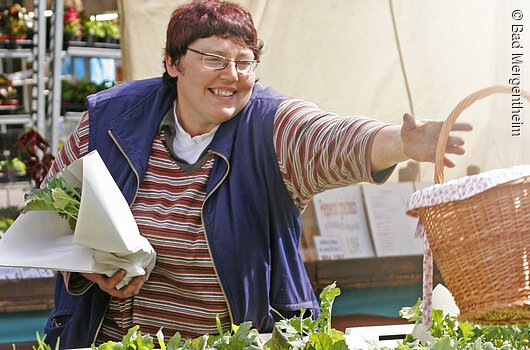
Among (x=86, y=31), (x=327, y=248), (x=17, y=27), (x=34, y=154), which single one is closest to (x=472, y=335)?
(x=327, y=248)

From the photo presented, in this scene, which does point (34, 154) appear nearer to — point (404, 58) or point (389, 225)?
point (389, 225)

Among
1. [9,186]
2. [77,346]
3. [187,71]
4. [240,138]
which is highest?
[187,71]

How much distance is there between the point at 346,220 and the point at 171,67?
6.54 feet

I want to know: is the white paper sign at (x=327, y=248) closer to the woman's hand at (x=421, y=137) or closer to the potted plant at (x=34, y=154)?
the potted plant at (x=34, y=154)

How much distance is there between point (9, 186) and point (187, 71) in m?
2.86

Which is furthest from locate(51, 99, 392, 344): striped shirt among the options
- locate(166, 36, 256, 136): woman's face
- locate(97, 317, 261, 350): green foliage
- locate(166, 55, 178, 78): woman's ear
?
locate(97, 317, 261, 350): green foliage

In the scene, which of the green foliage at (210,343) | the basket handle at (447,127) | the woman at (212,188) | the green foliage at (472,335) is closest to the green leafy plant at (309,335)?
the green foliage at (210,343)

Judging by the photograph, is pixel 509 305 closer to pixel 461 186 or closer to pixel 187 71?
pixel 461 186

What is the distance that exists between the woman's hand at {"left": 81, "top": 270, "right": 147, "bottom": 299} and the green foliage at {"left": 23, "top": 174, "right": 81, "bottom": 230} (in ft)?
0.50

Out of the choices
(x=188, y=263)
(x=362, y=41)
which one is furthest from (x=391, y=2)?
(x=188, y=263)

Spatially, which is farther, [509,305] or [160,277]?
[160,277]

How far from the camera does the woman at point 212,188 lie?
2.30 meters

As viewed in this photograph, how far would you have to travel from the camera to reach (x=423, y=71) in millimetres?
3727

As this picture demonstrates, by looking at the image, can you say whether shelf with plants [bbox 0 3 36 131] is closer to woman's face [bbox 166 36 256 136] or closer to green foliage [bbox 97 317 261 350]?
woman's face [bbox 166 36 256 136]
